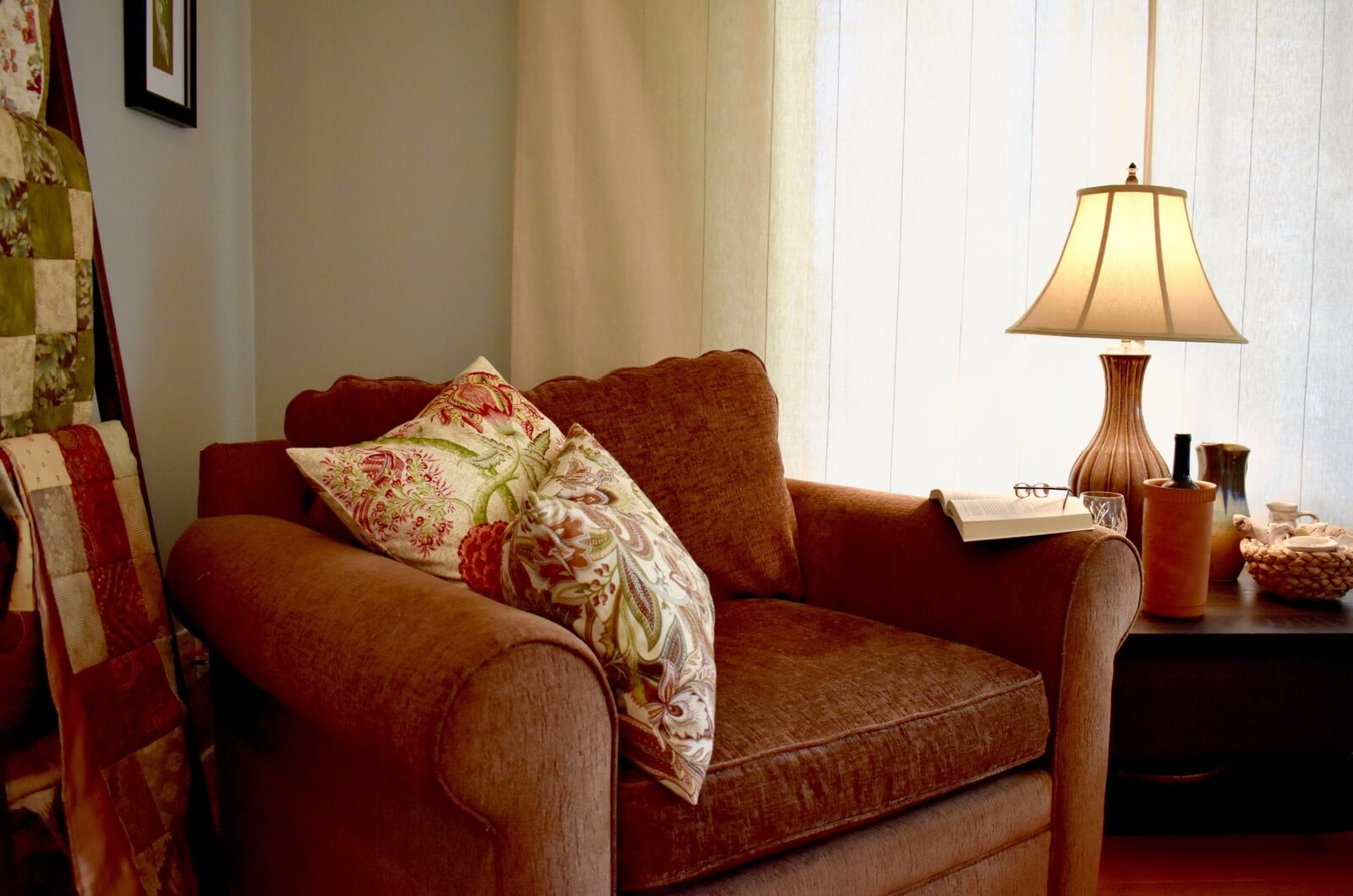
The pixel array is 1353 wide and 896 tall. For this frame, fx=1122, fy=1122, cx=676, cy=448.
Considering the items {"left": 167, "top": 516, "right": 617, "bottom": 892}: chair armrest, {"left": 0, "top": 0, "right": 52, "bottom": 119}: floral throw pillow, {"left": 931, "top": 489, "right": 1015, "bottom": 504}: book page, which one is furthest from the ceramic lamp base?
{"left": 0, "top": 0, "right": 52, "bottom": 119}: floral throw pillow

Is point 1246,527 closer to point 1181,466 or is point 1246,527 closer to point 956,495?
point 1181,466

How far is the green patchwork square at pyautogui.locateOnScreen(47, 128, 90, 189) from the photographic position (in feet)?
5.07

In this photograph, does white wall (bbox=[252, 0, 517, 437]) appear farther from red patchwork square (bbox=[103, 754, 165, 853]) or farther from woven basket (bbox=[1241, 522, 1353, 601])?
woven basket (bbox=[1241, 522, 1353, 601])

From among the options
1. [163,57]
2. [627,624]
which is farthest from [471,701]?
[163,57]

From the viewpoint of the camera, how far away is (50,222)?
4.96 feet

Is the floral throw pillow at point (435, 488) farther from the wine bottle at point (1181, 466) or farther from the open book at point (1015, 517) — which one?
the wine bottle at point (1181, 466)

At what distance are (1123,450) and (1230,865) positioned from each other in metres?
0.78

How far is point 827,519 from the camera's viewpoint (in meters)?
1.99

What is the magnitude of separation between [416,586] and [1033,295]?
1.90 m

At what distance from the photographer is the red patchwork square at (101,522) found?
1.51 meters

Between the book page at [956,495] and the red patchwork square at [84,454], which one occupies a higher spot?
the red patchwork square at [84,454]

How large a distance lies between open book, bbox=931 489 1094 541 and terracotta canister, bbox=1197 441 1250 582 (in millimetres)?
585

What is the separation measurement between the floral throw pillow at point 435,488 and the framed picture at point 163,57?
0.96 metres

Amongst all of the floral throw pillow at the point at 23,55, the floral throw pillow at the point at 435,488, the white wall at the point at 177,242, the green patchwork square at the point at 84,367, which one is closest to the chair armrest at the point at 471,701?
the floral throw pillow at the point at 435,488
